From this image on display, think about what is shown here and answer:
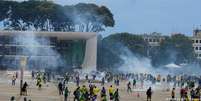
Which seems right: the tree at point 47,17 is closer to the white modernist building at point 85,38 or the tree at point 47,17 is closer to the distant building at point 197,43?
the white modernist building at point 85,38

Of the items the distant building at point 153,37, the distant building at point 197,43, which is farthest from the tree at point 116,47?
the distant building at point 197,43

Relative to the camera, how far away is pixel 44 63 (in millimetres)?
90750

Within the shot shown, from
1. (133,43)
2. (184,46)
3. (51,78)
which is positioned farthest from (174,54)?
(51,78)

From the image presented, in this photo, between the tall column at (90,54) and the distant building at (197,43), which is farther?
the distant building at (197,43)

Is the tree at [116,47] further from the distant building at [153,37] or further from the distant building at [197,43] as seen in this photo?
the distant building at [197,43]

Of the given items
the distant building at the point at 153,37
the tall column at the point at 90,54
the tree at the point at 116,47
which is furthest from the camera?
the distant building at the point at 153,37

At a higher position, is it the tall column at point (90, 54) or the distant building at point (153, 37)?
the distant building at point (153, 37)

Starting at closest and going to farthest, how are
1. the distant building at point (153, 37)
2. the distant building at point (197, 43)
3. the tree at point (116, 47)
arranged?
1. the tree at point (116, 47)
2. the distant building at point (197, 43)
3. the distant building at point (153, 37)

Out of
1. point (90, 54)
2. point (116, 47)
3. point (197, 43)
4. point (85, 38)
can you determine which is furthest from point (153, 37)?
point (90, 54)

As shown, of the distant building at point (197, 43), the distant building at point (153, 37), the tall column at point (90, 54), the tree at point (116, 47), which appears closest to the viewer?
the tall column at point (90, 54)

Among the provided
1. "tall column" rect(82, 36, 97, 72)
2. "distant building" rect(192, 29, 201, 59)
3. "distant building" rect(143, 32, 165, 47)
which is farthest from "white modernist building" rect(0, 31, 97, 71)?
"distant building" rect(192, 29, 201, 59)

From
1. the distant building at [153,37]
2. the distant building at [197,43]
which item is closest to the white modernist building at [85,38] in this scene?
the distant building at [153,37]

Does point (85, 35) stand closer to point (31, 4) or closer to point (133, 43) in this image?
point (31, 4)

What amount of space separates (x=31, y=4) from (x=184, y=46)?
42.7 m
